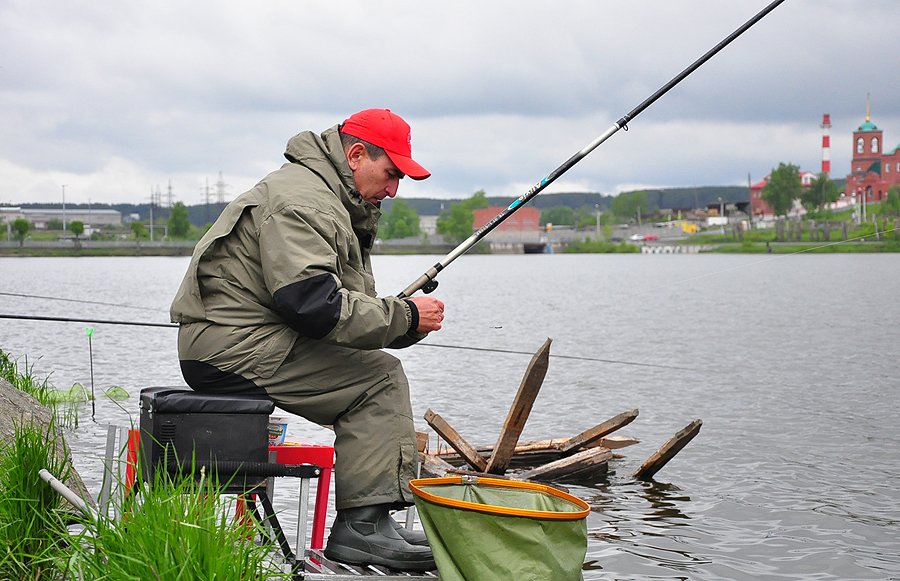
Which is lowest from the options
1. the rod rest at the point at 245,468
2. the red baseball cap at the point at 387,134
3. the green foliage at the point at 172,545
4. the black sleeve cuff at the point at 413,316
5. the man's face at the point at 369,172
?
the green foliage at the point at 172,545

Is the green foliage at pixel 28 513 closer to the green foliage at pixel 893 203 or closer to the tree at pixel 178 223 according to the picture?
the green foliage at pixel 893 203

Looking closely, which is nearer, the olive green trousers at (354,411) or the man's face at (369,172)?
the olive green trousers at (354,411)

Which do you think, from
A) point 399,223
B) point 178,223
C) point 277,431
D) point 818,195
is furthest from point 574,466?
point 399,223

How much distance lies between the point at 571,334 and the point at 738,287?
2921cm

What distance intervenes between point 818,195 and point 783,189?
8702 mm

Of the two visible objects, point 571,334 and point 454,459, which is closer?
point 454,459

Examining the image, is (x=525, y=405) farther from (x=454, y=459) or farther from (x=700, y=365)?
(x=700, y=365)

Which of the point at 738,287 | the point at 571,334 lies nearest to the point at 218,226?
the point at 571,334

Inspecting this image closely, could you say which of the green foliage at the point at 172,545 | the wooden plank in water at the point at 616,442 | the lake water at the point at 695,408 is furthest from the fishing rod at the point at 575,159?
the wooden plank in water at the point at 616,442

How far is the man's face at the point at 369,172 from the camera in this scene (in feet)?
14.6

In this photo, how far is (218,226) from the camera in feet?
13.9

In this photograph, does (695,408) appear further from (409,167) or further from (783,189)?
(783,189)

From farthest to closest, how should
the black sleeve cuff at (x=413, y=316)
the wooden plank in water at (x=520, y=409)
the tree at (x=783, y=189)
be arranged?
1. the tree at (x=783, y=189)
2. the wooden plank in water at (x=520, y=409)
3. the black sleeve cuff at (x=413, y=316)

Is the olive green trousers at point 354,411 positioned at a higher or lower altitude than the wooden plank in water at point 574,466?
higher
